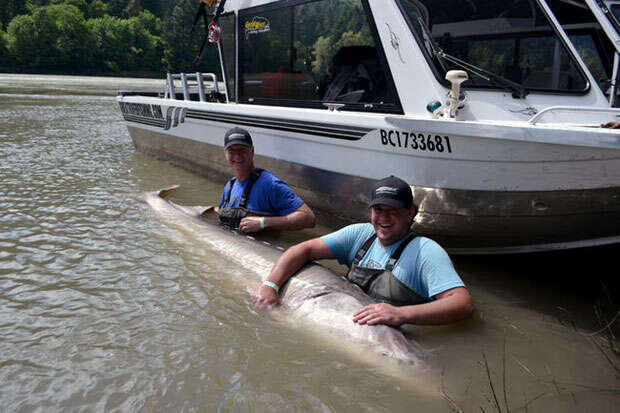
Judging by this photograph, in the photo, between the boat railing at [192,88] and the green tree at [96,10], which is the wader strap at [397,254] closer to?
the boat railing at [192,88]

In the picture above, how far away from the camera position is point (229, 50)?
22.3 feet

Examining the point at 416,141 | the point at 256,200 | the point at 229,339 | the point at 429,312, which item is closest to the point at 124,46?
the point at 256,200

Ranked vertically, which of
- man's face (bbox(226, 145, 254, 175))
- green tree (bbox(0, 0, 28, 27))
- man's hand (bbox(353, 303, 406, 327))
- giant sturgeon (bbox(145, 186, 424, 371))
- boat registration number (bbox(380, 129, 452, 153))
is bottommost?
giant sturgeon (bbox(145, 186, 424, 371))

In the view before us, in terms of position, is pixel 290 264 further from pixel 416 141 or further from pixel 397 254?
pixel 416 141

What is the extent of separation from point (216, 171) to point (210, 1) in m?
2.36

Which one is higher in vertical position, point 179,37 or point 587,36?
point 179,37

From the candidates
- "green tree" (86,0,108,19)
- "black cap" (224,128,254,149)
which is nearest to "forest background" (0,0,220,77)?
"green tree" (86,0,108,19)

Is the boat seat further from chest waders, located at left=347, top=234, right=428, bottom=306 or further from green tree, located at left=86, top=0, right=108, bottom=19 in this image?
green tree, located at left=86, top=0, right=108, bottom=19

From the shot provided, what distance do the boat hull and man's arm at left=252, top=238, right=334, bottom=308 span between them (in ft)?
3.47

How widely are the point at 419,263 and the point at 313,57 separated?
3.22m

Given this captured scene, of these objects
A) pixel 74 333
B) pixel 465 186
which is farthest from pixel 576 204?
pixel 74 333

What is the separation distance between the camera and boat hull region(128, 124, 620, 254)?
11.7ft

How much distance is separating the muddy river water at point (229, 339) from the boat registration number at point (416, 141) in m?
1.17

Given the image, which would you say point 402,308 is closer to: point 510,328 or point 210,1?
point 510,328
